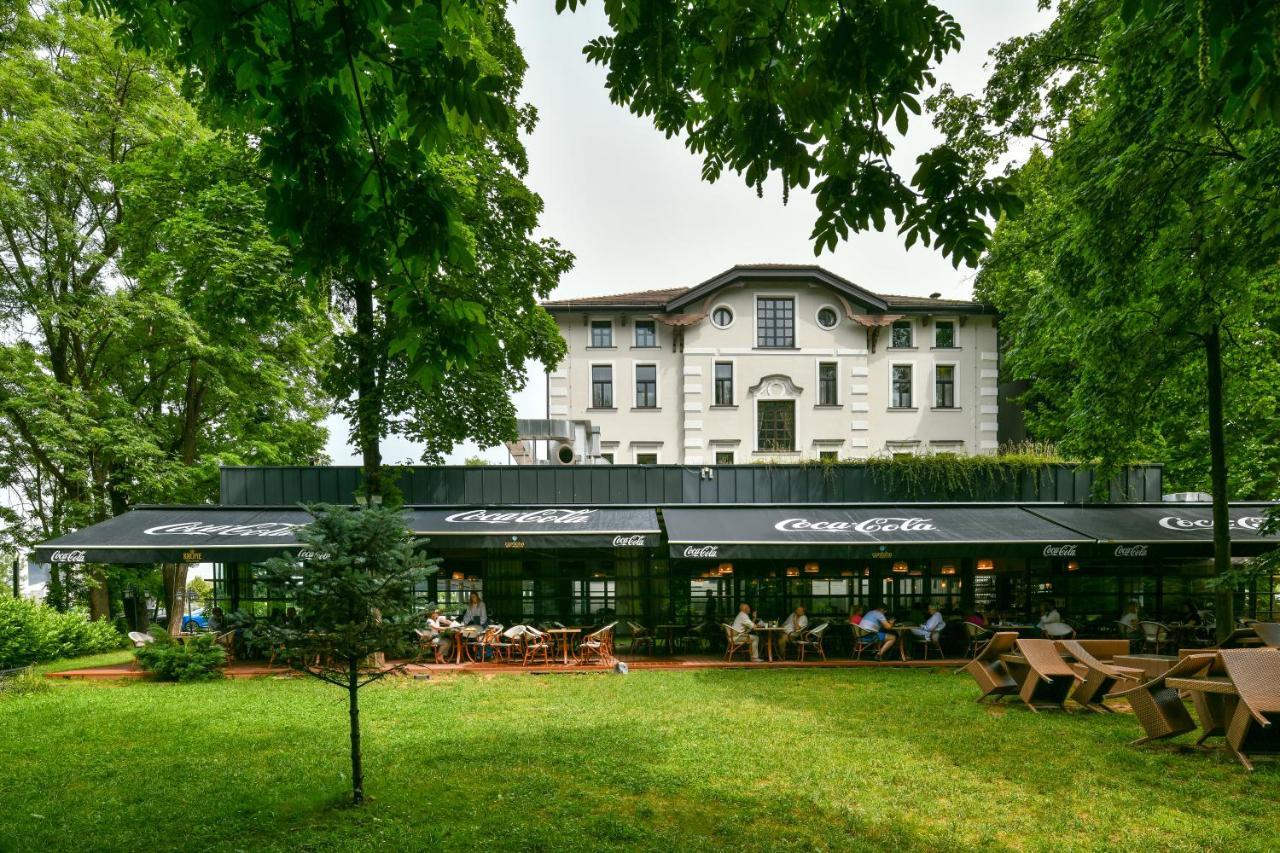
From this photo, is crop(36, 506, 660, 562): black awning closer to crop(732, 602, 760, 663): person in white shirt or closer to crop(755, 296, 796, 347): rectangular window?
crop(732, 602, 760, 663): person in white shirt

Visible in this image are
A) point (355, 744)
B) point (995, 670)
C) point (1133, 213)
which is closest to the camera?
point (355, 744)

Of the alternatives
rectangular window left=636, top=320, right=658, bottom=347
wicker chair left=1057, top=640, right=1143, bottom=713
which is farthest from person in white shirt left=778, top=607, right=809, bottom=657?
rectangular window left=636, top=320, right=658, bottom=347

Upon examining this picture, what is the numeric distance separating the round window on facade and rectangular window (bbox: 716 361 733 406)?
1.31 meters

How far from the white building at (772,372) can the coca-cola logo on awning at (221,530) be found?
1118cm

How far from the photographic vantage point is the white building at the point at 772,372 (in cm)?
2388

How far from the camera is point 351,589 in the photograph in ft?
20.0

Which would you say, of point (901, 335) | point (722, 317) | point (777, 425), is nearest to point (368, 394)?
point (722, 317)

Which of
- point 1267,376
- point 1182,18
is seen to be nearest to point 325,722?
point 1182,18

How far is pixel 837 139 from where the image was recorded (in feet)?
12.9

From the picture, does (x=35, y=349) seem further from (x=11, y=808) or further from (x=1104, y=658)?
(x=1104, y=658)

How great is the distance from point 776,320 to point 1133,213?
1539 cm

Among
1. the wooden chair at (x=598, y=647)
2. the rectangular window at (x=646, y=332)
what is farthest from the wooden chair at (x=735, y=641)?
the rectangular window at (x=646, y=332)

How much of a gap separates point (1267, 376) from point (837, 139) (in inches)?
671

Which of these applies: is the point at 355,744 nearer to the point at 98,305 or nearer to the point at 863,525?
the point at 863,525
